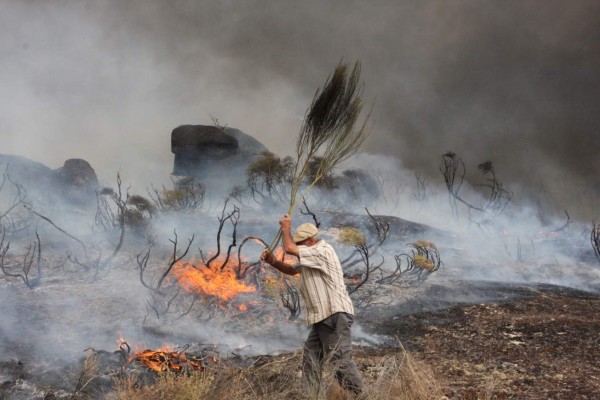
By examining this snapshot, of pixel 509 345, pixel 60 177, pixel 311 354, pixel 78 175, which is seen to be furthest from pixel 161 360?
pixel 60 177

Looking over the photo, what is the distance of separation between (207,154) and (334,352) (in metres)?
40.6

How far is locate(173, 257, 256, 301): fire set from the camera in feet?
29.6

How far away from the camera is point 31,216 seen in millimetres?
17781

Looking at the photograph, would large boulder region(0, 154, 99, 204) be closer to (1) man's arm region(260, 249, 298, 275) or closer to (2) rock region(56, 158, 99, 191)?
(2) rock region(56, 158, 99, 191)

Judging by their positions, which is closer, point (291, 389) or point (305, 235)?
point (291, 389)

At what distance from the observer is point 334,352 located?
3.71 metres

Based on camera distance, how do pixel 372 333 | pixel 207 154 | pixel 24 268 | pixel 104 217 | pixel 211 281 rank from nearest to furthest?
pixel 372 333
pixel 211 281
pixel 24 268
pixel 104 217
pixel 207 154

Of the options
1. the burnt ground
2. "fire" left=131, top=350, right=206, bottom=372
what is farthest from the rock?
"fire" left=131, top=350, right=206, bottom=372

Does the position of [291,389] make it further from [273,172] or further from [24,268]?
[273,172]

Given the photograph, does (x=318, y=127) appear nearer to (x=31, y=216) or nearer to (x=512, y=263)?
(x=512, y=263)

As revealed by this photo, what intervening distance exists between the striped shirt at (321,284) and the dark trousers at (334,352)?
0.25 ft

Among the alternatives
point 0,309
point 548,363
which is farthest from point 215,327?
point 548,363

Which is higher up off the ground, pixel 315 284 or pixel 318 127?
pixel 318 127

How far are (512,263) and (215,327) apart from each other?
45.8 ft
